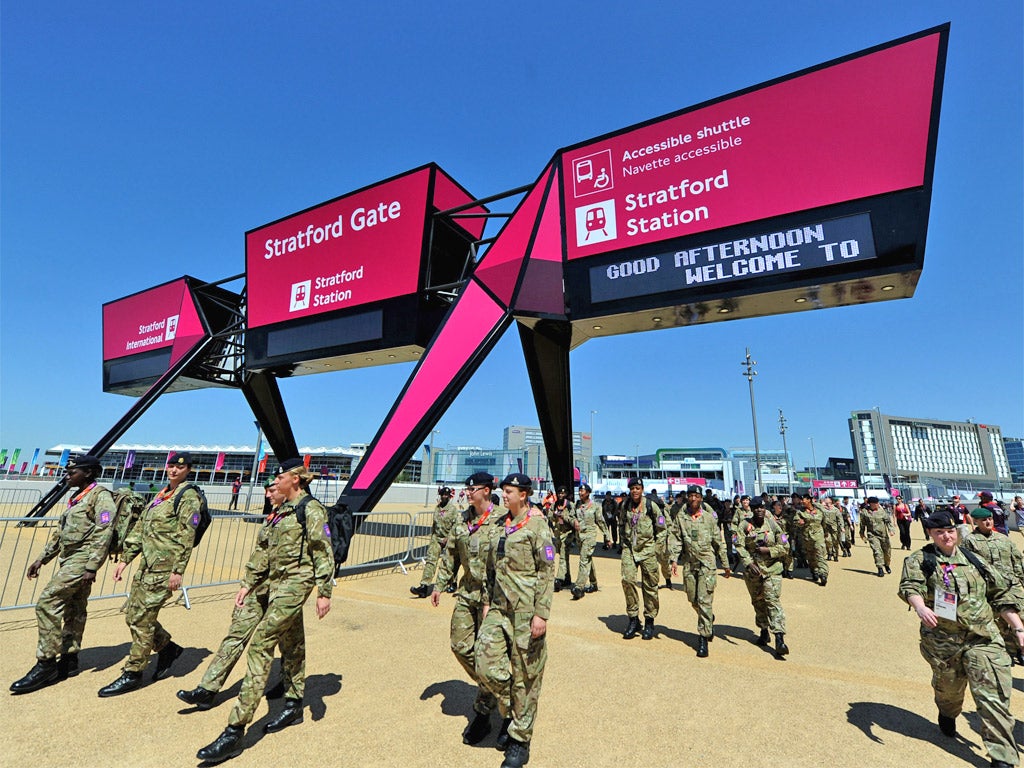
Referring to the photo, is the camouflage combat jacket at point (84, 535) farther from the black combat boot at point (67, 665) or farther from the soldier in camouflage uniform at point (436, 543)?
the soldier in camouflage uniform at point (436, 543)

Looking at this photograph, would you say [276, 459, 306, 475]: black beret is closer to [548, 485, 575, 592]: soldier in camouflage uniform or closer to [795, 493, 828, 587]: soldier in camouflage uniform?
[548, 485, 575, 592]: soldier in camouflage uniform

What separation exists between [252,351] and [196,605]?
10491mm

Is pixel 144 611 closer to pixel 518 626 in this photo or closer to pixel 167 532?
pixel 167 532

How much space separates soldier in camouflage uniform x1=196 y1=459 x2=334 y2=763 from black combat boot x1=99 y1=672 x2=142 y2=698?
1540 mm

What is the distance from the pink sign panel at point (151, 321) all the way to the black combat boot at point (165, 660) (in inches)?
671

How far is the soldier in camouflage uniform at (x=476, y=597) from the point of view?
11.6ft

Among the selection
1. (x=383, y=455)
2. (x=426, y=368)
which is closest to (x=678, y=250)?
(x=426, y=368)

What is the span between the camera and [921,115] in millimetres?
7996

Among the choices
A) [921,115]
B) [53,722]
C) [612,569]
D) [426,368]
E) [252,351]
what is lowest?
[612,569]

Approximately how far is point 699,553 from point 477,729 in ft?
12.3

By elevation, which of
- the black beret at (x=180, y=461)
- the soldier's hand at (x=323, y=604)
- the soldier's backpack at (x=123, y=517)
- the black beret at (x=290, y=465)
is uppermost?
the black beret at (x=180, y=461)

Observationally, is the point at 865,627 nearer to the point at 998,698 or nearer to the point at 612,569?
the point at 998,698

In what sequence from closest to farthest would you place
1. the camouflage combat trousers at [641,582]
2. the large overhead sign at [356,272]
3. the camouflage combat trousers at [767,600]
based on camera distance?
the camouflage combat trousers at [767,600] < the camouflage combat trousers at [641,582] < the large overhead sign at [356,272]

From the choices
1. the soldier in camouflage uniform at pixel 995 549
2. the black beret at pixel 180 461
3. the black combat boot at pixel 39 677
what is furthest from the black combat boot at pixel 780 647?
the black combat boot at pixel 39 677
